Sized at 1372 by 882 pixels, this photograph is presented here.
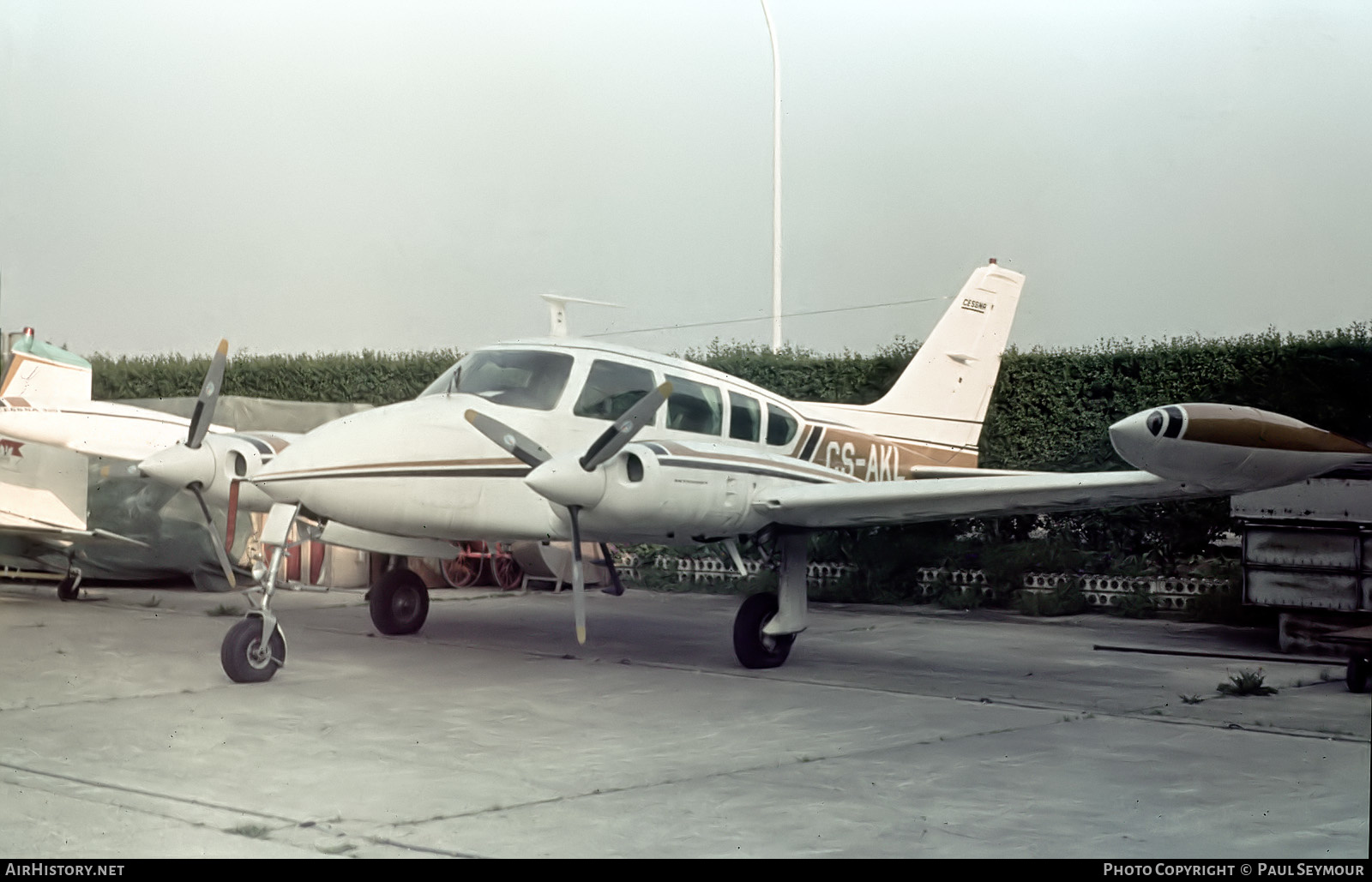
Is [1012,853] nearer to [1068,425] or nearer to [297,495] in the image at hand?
[297,495]

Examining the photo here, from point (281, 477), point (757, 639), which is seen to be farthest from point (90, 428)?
point (757, 639)

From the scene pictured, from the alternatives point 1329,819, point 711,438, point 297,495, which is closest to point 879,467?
point 711,438

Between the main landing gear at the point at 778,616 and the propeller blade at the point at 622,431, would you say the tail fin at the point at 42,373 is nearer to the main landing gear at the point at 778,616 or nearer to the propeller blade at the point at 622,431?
the propeller blade at the point at 622,431

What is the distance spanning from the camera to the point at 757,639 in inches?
389

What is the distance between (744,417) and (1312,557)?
4.67m

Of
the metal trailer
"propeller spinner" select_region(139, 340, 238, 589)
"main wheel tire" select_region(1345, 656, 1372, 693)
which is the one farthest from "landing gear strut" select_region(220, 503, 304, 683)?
the metal trailer

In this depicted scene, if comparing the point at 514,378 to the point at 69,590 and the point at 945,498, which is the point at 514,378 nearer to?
the point at 945,498

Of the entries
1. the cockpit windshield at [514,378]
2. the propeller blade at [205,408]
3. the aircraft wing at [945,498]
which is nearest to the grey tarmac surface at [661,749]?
the aircraft wing at [945,498]

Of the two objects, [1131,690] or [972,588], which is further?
[972,588]

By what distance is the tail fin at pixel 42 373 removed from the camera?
13.7m

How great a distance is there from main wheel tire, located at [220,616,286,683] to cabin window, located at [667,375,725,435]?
3294 mm

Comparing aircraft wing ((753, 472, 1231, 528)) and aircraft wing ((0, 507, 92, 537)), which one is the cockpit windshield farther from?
aircraft wing ((0, 507, 92, 537))

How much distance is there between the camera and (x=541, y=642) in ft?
36.5

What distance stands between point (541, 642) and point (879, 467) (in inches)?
136
